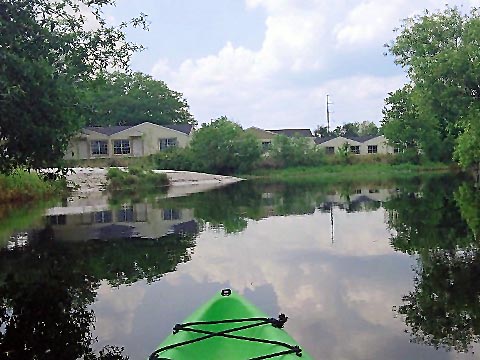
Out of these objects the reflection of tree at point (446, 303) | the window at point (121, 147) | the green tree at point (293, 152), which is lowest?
the reflection of tree at point (446, 303)

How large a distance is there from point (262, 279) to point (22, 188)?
22200 millimetres

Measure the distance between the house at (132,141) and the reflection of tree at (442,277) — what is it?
51.2 meters

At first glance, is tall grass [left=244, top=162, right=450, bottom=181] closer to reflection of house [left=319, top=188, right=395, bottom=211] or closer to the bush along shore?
reflection of house [left=319, top=188, right=395, bottom=211]

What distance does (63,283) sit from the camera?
443 inches

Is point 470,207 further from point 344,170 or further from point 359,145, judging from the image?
point 359,145

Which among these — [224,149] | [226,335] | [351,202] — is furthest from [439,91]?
[224,149]

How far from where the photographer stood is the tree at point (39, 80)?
311 inches

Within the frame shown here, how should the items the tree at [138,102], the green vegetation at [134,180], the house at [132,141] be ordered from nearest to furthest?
the green vegetation at [134,180]
the house at [132,141]
the tree at [138,102]

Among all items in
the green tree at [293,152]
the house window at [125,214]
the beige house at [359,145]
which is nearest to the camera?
the house window at [125,214]

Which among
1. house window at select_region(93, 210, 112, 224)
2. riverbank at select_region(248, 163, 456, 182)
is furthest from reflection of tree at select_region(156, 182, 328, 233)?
riverbank at select_region(248, 163, 456, 182)

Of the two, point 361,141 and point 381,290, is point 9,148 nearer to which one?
point 381,290

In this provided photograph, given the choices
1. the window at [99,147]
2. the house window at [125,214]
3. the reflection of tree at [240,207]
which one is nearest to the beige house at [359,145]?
the window at [99,147]

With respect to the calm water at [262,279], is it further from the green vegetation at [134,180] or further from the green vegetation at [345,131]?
the green vegetation at [345,131]

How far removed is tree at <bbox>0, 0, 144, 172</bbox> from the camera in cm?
789
